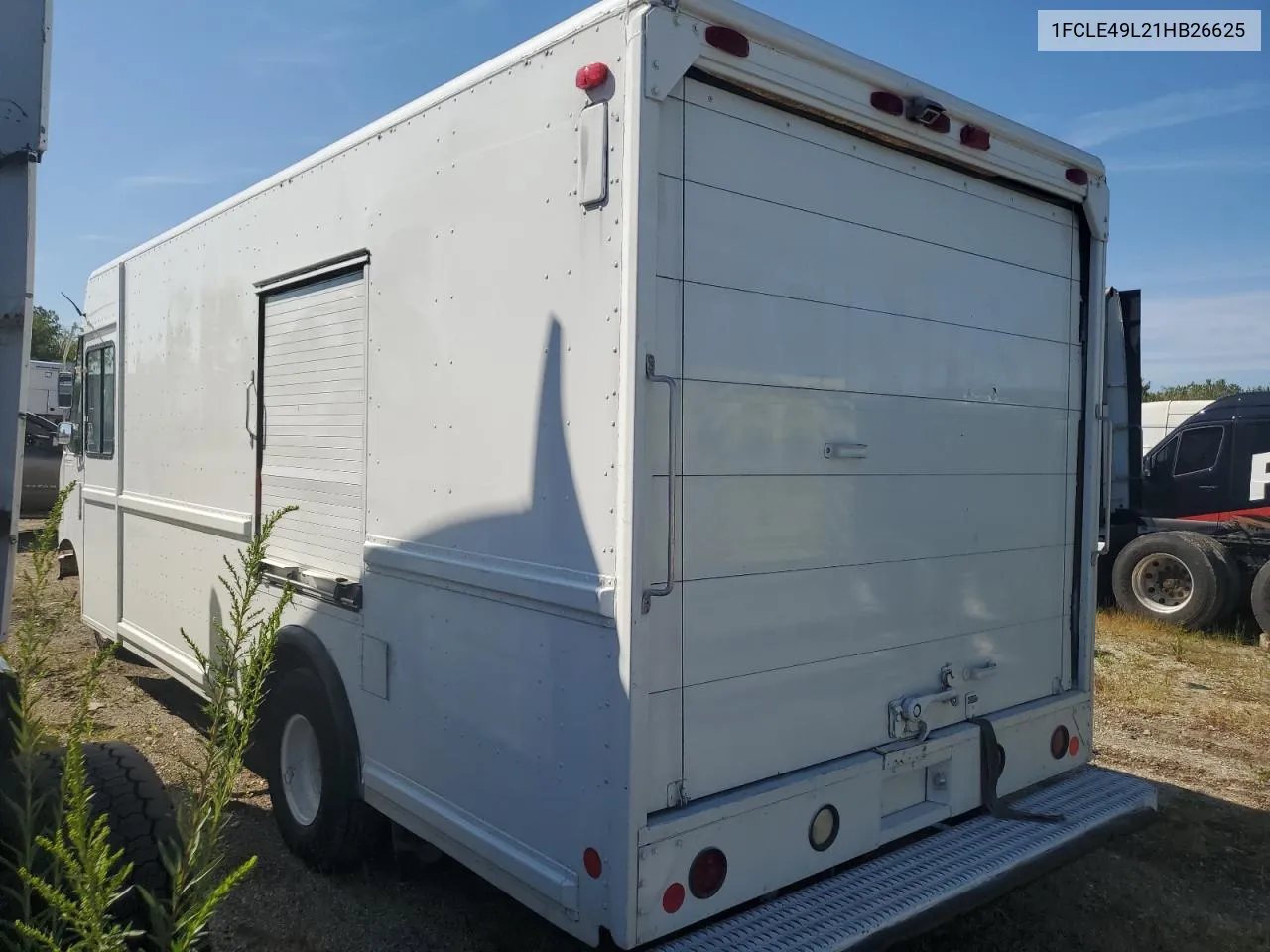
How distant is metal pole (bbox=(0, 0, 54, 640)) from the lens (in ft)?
7.54

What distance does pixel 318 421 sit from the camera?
3857 millimetres

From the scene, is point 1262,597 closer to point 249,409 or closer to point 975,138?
point 975,138

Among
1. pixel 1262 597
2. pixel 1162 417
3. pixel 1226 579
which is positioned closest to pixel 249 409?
pixel 1262 597

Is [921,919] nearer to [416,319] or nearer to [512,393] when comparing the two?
[512,393]

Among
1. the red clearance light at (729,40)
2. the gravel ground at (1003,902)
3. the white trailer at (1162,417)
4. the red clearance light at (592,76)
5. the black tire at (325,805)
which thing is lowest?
the gravel ground at (1003,902)

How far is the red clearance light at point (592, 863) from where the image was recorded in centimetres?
250

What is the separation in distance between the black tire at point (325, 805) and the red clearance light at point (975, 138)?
3.12m

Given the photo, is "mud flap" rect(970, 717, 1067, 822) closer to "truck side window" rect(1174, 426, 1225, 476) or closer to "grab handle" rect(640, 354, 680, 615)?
"grab handle" rect(640, 354, 680, 615)

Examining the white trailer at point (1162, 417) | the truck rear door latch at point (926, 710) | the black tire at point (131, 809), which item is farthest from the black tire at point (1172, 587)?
the black tire at point (131, 809)

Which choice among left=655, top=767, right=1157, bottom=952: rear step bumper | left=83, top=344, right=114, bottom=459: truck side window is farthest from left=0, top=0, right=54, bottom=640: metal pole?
left=83, top=344, right=114, bottom=459: truck side window

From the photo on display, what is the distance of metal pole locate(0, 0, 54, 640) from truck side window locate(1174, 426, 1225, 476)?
10929 mm

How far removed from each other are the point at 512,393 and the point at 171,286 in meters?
3.12

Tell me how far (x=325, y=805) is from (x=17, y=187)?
2407mm

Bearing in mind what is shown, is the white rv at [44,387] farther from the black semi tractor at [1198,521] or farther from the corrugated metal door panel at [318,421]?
the black semi tractor at [1198,521]
